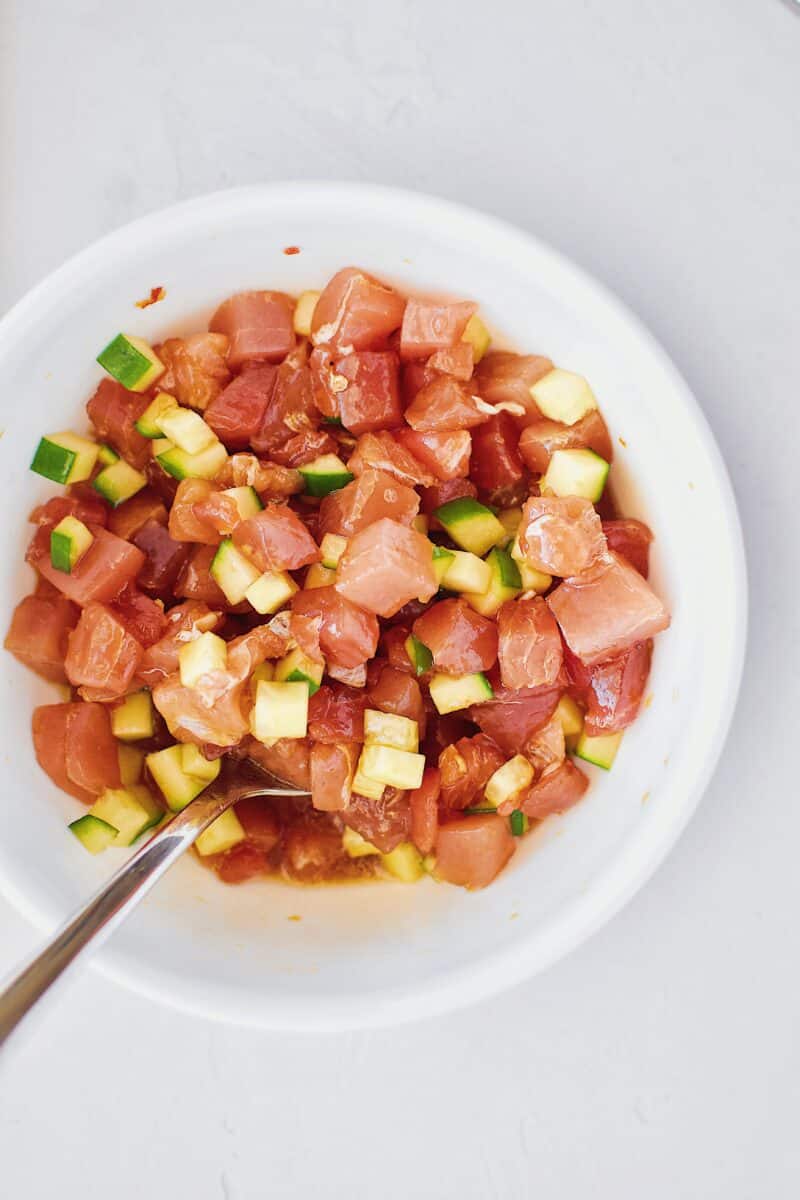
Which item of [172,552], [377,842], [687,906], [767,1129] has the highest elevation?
[172,552]

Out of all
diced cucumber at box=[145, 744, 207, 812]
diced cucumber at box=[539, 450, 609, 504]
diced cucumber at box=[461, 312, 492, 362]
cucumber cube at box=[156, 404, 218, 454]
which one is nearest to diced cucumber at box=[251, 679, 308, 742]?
diced cucumber at box=[145, 744, 207, 812]

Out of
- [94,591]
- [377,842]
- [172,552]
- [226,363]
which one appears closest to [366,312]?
[226,363]

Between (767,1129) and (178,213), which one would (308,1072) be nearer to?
(767,1129)

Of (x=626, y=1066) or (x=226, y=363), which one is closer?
(x=226, y=363)

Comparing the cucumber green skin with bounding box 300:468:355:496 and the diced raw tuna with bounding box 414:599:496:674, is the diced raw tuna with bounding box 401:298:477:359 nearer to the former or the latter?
the cucumber green skin with bounding box 300:468:355:496

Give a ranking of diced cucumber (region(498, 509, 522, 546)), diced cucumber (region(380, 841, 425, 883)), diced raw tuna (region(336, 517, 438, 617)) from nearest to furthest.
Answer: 1. diced raw tuna (region(336, 517, 438, 617))
2. diced cucumber (region(498, 509, 522, 546))
3. diced cucumber (region(380, 841, 425, 883))

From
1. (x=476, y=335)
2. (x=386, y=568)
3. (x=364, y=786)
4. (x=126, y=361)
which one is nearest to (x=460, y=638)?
(x=386, y=568)

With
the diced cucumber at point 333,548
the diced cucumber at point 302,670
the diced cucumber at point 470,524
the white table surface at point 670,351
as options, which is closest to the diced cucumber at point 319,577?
the diced cucumber at point 333,548
